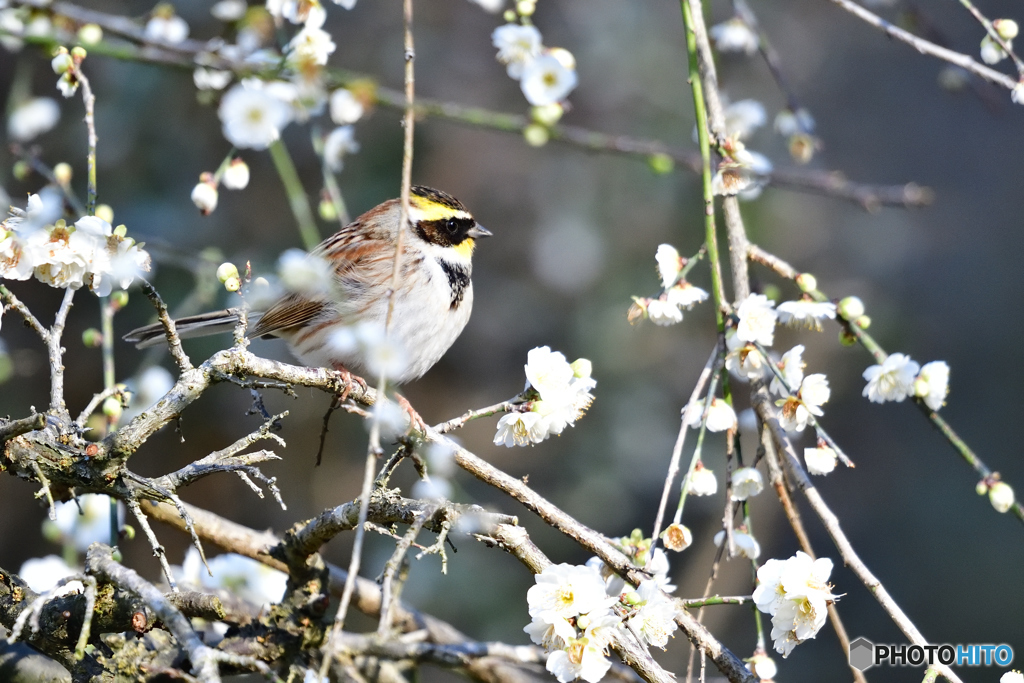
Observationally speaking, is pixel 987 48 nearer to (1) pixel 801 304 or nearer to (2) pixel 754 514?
(1) pixel 801 304

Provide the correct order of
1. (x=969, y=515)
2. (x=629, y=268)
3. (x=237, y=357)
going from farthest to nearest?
1. (x=969, y=515)
2. (x=629, y=268)
3. (x=237, y=357)

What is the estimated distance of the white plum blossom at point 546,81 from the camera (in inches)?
77.9

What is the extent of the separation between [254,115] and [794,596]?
1.37 meters

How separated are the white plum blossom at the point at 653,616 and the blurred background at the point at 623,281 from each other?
3.00 metres

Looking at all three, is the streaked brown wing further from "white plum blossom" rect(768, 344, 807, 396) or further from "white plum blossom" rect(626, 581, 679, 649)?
"white plum blossom" rect(626, 581, 679, 649)

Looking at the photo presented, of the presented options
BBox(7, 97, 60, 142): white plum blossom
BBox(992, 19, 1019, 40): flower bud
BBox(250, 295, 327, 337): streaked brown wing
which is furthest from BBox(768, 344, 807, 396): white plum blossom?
BBox(7, 97, 60, 142): white plum blossom

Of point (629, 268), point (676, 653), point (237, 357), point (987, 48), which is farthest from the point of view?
point (629, 268)

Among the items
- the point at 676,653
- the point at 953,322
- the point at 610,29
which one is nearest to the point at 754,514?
the point at 676,653

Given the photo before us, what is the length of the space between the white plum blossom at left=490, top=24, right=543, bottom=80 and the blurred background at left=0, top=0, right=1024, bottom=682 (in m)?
2.37

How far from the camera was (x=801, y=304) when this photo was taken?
1.88m

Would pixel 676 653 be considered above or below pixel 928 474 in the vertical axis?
below

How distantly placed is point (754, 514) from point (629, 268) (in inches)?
57.5

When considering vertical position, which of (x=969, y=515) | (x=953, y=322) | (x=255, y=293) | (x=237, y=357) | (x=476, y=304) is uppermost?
(x=953, y=322)

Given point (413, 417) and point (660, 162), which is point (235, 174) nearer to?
point (413, 417)
